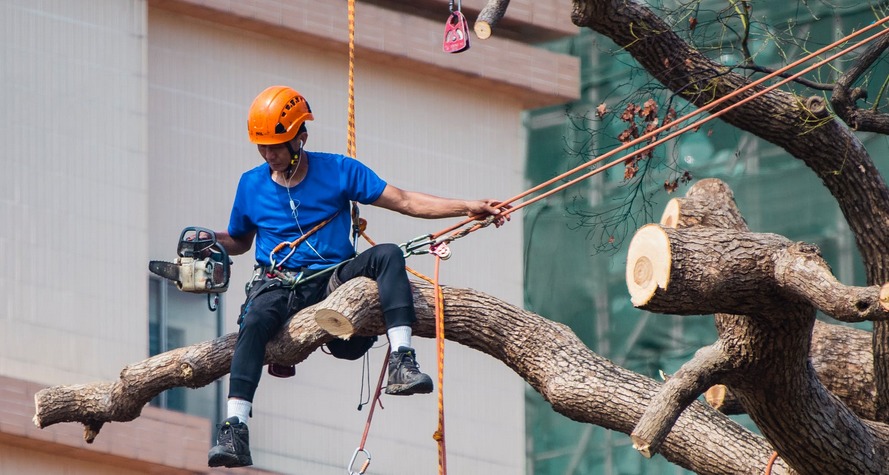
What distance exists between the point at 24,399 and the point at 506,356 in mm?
6710

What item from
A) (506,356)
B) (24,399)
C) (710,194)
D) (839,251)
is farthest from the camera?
(839,251)

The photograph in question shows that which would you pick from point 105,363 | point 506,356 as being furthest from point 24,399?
point 506,356

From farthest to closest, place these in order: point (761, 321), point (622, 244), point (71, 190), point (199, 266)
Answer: point (622, 244) < point (71, 190) < point (199, 266) < point (761, 321)

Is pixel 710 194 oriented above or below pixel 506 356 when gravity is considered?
above

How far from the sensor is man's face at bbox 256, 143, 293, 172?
33.4 ft

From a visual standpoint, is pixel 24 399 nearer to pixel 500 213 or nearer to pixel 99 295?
pixel 99 295

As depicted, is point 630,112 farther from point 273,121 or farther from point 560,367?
point 273,121

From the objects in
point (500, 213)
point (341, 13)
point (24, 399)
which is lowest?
point (24, 399)

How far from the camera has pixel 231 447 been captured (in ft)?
31.8

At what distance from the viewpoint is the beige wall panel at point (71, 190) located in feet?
53.6

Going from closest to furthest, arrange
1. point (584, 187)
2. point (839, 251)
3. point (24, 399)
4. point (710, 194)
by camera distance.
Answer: point (710, 194)
point (24, 399)
point (839, 251)
point (584, 187)

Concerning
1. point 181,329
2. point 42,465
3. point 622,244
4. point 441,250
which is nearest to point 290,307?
point 441,250

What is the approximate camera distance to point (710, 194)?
417 inches

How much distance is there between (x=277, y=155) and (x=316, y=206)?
308mm
